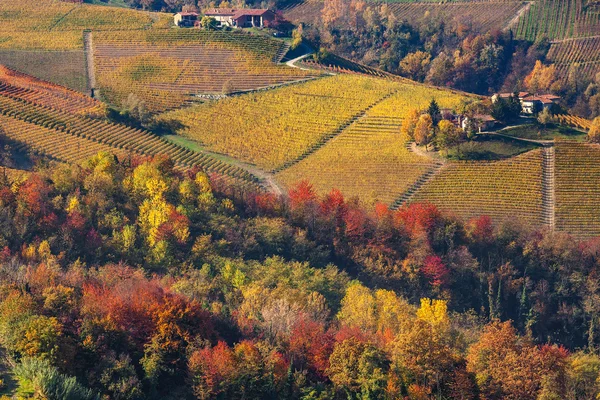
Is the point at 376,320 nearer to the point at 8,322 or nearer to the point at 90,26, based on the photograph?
the point at 8,322

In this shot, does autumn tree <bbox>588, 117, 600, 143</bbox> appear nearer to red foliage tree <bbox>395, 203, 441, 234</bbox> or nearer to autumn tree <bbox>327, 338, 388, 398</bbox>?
red foliage tree <bbox>395, 203, 441, 234</bbox>

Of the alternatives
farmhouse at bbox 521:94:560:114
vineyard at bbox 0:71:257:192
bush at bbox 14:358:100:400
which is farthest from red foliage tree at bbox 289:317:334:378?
farmhouse at bbox 521:94:560:114

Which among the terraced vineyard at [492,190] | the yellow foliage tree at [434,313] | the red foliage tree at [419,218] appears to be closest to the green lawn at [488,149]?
the terraced vineyard at [492,190]

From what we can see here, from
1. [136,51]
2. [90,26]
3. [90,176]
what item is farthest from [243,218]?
[90,26]

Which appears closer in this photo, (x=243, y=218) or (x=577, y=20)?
(x=243, y=218)

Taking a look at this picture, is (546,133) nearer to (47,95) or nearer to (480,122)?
(480,122)

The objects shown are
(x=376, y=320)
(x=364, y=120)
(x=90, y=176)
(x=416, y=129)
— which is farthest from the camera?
(x=364, y=120)
